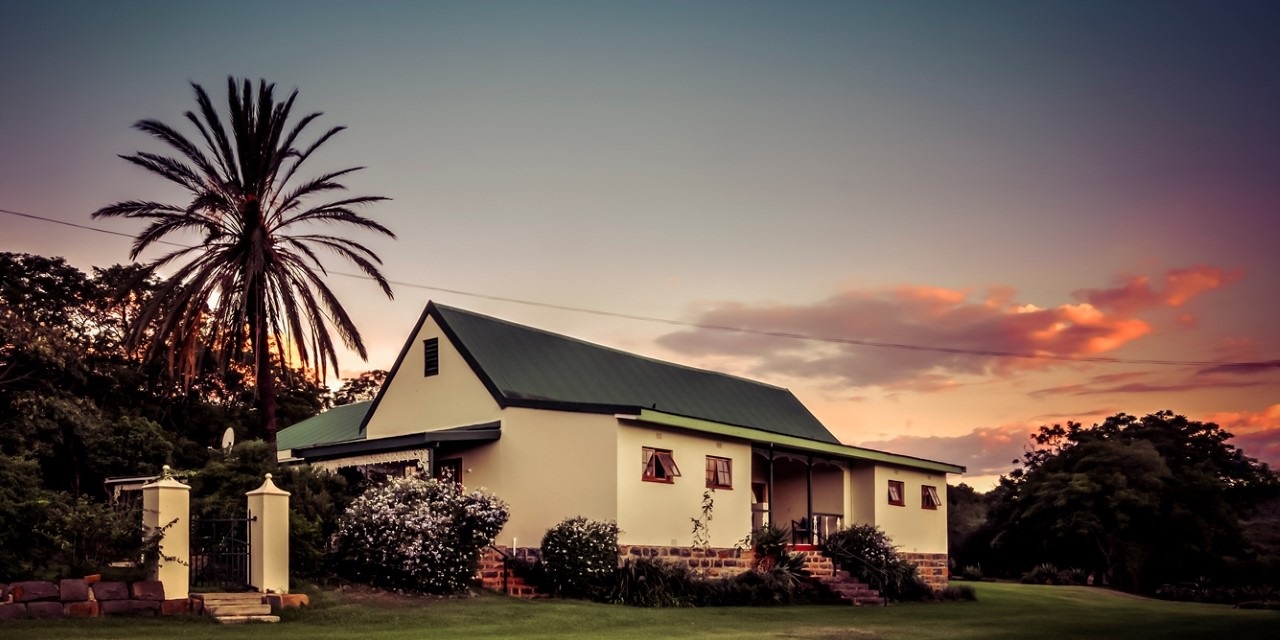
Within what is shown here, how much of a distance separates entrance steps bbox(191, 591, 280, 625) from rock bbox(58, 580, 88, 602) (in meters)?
1.70

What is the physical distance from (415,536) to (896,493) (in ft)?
65.8

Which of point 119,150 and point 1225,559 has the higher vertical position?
point 119,150

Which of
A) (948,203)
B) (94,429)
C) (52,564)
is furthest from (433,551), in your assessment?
(94,429)

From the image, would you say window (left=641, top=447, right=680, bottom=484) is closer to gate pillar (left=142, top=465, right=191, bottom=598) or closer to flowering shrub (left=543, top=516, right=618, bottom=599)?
flowering shrub (left=543, top=516, right=618, bottom=599)

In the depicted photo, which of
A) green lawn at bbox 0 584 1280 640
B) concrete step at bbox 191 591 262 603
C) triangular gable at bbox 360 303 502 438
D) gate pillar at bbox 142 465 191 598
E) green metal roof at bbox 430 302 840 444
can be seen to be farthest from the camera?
triangular gable at bbox 360 303 502 438

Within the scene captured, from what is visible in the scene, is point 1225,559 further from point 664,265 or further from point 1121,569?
point 664,265

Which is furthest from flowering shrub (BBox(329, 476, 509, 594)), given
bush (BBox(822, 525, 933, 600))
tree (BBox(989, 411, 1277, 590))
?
tree (BBox(989, 411, 1277, 590))

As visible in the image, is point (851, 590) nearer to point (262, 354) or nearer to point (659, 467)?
point (659, 467)

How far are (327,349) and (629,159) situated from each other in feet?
29.8

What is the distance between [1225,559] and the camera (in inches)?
2122

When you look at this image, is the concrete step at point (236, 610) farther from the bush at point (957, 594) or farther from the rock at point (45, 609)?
the bush at point (957, 594)

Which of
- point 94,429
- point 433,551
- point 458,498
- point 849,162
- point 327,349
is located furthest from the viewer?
point 94,429

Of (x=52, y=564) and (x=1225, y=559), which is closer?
(x=52, y=564)

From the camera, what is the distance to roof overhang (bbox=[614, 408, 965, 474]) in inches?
1102
